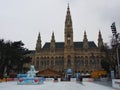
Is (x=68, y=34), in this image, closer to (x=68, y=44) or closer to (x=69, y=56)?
(x=68, y=44)

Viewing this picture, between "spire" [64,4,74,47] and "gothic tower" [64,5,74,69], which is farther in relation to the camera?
"spire" [64,4,74,47]

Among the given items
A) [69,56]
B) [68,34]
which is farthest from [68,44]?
[69,56]

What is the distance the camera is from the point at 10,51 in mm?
70500

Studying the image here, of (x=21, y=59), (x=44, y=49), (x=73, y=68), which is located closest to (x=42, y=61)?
(x=44, y=49)

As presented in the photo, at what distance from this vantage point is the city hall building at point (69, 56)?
112125mm

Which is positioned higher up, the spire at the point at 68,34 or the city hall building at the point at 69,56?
the spire at the point at 68,34

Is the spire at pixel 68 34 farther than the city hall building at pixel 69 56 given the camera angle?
Yes

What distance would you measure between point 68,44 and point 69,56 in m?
6.91

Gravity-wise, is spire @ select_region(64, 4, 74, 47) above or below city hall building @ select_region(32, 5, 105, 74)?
above

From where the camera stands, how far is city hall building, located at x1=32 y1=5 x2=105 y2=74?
4414 inches

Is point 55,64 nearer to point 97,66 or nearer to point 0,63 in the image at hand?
point 97,66

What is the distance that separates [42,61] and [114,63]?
63.0 meters

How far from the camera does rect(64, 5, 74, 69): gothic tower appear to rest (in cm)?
11194

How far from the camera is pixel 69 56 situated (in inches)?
4496
